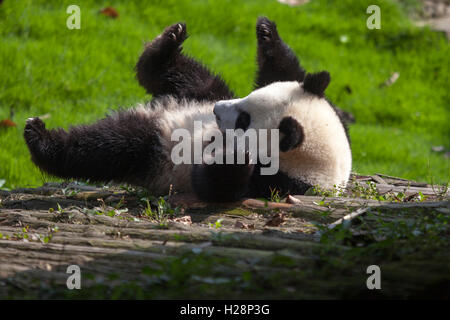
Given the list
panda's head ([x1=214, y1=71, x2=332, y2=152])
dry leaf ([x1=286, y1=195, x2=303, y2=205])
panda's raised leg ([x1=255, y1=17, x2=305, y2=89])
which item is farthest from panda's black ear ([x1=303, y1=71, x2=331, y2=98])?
dry leaf ([x1=286, y1=195, x2=303, y2=205])

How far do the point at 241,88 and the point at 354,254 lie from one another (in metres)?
4.59

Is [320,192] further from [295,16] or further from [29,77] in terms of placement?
[295,16]

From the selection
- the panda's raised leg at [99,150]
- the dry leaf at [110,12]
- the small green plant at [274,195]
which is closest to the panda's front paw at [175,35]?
the panda's raised leg at [99,150]

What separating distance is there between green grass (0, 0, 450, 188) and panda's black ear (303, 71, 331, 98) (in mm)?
1840

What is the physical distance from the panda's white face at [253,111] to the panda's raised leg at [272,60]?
0.71 metres

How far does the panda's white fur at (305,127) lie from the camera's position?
359cm

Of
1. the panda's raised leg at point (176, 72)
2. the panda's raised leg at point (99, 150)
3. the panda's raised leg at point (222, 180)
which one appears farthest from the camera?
the panda's raised leg at point (176, 72)

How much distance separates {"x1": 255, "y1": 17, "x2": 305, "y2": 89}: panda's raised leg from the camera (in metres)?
4.39

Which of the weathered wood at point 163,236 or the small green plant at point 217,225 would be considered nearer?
the weathered wood at point 163,236

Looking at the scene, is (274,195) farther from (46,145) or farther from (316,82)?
(46,145)

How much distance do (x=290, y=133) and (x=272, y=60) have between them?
1.08m

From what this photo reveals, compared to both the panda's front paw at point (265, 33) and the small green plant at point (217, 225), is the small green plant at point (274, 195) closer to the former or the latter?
the small green plant at point (217, 225)

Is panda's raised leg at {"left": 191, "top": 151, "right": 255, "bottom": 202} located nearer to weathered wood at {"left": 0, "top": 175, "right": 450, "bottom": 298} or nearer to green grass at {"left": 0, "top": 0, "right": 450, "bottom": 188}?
weathered wood at {"left": 0, "top": 175, "right": 450, "bottom": 298}

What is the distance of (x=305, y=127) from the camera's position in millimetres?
3600
